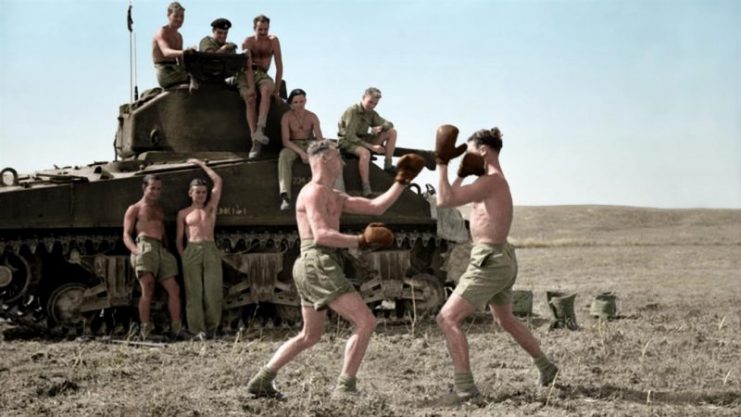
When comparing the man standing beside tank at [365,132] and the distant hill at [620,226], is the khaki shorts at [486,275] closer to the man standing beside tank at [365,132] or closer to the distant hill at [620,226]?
the man standing beside tank at [365,132]

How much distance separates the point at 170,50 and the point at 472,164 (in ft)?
22.1

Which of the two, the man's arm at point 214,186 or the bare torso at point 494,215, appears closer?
the bare torso at point 494,215

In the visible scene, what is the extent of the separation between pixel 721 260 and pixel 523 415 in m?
19.8

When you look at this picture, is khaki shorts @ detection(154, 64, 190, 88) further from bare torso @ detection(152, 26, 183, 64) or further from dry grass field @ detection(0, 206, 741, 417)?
dry grass field @ detection(0, 206, 741, 417)

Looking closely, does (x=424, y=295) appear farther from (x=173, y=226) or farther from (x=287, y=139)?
(x=173, y=226)

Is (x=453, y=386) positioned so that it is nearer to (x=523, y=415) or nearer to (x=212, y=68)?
(x=523, y=415)

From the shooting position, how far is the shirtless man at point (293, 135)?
12.8 m

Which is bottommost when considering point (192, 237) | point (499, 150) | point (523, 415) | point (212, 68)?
point (523, 415)

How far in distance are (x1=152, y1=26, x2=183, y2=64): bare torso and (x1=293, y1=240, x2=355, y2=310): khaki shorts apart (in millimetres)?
6902

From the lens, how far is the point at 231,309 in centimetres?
1298

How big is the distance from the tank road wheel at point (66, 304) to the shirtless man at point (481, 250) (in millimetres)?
5974

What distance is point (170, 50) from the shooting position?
43.9 ft

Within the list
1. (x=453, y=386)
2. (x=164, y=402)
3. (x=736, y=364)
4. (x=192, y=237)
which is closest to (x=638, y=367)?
(x=736, y=364)

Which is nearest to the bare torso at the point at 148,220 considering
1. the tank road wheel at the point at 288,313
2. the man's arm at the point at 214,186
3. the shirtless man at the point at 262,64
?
the man's arm at the point at 214,186
